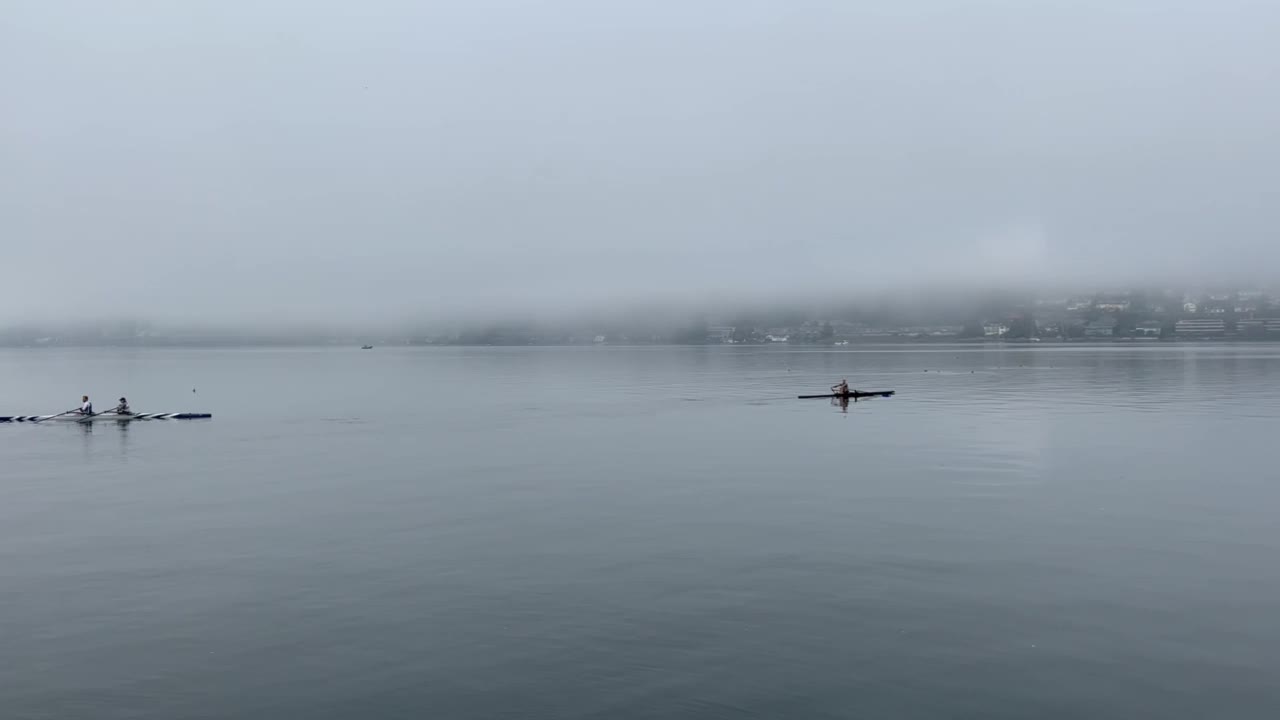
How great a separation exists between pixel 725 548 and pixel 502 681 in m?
12.7

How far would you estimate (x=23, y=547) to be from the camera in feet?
103

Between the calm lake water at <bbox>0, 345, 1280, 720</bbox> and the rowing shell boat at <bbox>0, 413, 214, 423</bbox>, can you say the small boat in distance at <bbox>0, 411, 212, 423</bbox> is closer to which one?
the rowing shell boat at <bbox>0, 413, 214, 423</bbox>

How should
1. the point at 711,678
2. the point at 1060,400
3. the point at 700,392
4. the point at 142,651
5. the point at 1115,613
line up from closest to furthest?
the point at 711,678 → the point at 142,651 → the point at 1115,613 → the point at 1060,400 → the point at 700,392

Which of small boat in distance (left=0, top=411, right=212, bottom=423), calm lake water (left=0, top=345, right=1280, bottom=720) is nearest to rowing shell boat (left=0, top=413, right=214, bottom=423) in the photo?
small boat in distance (left=0, top=411, right=212, bottom=423)

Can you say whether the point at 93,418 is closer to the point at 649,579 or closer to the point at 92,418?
the point at 92,418

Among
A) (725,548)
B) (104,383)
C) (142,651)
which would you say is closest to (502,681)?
(142,651)

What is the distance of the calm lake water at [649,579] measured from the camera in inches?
710

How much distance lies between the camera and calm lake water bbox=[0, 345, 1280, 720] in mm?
18031

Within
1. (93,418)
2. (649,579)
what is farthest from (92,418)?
(649,579)

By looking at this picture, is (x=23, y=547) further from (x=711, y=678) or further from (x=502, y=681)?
(x=711, y=678)

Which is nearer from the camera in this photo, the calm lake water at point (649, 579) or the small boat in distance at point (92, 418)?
the calm lake water at point (649, 579)

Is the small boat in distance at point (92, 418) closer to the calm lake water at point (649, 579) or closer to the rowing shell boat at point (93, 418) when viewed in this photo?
the rowing shell boat at point (93, 418)

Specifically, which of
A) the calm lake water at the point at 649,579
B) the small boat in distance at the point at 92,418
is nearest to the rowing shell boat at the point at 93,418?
the small boat in distance at the point at 92,418

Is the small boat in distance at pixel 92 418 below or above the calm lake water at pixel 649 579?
above
